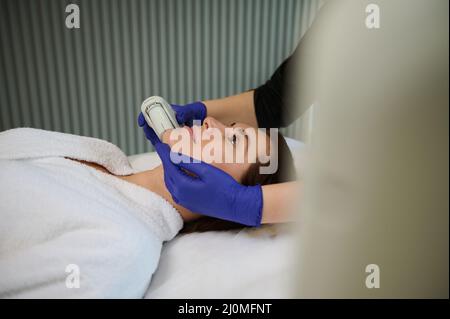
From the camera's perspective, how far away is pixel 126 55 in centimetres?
186

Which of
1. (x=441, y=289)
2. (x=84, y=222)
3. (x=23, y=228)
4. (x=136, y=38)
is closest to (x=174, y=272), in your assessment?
(x=84, y=222)

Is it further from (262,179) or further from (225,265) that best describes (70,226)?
(262,179)

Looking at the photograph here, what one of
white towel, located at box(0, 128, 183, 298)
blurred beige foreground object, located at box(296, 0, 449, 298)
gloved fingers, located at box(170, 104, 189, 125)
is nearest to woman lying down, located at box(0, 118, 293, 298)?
white towel, located at box(0, 128, 183, 298)

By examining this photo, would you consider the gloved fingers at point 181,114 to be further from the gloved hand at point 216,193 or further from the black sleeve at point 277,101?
the gloved hand at point 216,193

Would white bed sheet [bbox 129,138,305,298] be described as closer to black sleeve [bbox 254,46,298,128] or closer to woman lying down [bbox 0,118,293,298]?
woman lying down [bbox 0,118,293,298]

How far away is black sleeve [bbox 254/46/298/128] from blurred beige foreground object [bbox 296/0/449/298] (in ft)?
3.60

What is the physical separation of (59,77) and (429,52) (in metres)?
1.88

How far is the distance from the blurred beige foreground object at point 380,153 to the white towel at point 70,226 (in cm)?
63

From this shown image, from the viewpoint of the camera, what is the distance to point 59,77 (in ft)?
6.15

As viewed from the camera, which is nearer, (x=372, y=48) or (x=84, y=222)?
(x=372, y=48)

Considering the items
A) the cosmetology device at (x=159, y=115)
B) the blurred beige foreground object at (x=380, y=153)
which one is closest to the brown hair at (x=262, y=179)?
the cosmetology device at (x=159, y=115)

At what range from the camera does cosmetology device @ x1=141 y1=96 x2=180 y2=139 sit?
1.15 metres

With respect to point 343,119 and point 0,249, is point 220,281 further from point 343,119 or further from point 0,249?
point 343,119
